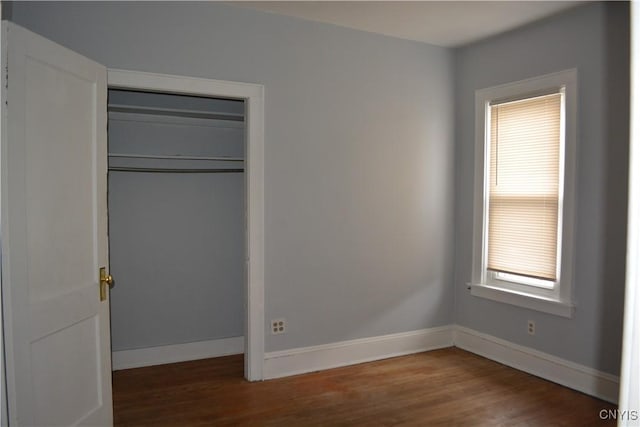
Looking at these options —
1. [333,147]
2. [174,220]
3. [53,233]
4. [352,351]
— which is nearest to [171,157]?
[174,220]

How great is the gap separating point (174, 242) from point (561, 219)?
3212mm

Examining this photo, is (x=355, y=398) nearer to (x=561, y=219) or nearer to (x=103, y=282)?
(x=103, y=282)

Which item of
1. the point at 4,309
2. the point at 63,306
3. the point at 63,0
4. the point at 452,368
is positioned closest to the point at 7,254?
the point at 4,309

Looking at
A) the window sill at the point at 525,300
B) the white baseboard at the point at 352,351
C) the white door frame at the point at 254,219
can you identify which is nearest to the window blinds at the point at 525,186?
the window sill at the point at 525,300

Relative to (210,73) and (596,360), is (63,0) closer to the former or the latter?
(210,73)

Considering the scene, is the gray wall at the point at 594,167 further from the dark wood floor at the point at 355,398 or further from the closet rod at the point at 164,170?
the closet rod at the point at 164,170

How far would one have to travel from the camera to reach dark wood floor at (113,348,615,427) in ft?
9.77

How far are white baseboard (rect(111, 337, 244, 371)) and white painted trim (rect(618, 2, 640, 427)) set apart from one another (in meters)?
3.81

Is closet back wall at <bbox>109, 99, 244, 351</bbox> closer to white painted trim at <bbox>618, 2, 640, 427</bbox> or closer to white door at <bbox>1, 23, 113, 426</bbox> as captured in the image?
white door at <bbox>1, 23, 113, 426</bbox>

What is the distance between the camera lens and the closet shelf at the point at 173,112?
362cm

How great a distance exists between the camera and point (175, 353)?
4.02 metres

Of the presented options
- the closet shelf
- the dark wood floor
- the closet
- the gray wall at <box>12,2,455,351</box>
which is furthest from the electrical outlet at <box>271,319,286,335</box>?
the closet shelf

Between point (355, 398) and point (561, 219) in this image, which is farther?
point (561, 219)

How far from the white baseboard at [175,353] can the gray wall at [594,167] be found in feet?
8.35
